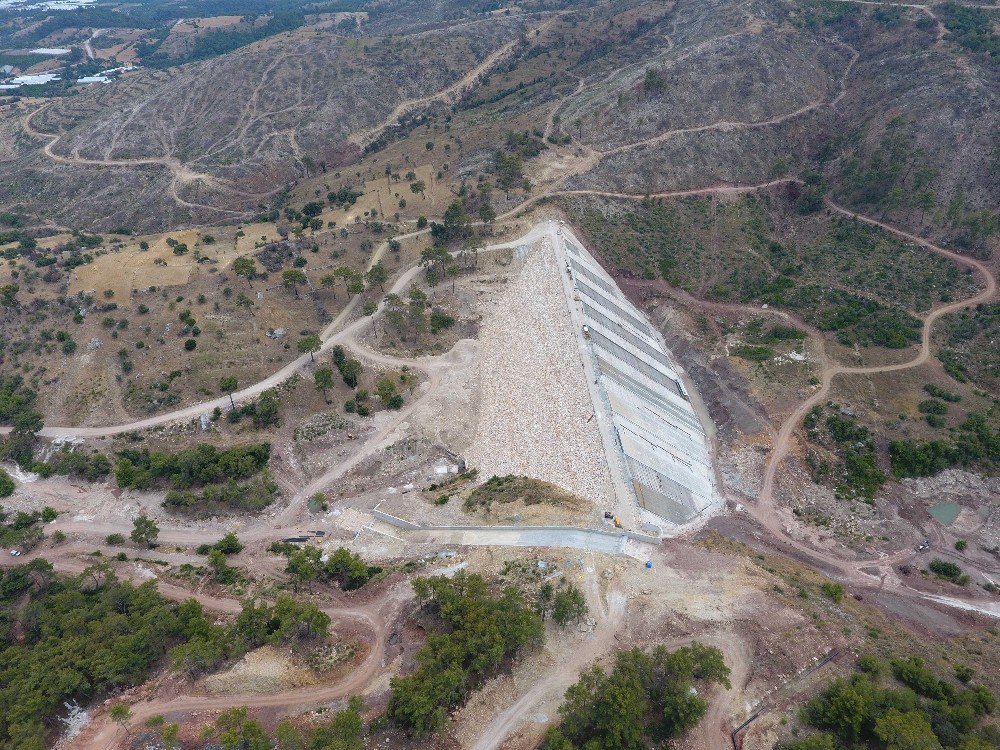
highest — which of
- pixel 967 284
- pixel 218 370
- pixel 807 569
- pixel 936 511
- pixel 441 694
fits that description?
pixel 218 370

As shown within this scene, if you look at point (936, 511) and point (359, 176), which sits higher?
point (359, 176)

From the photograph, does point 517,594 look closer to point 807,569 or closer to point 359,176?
point 807,569

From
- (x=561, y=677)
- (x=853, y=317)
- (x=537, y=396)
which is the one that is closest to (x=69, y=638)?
(x=561, y=677)

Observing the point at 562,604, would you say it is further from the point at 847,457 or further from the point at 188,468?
the point at 847,457

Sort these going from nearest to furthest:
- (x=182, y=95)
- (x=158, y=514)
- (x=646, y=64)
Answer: (x=158, y=514) < (x=646, y=64) < (x=182, y=95)

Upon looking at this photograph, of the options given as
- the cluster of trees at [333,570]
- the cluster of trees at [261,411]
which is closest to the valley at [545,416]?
the cluster of trees at [333,570]

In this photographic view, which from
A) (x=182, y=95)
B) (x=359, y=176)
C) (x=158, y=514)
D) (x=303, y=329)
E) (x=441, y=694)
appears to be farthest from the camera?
(x=182, y=95)

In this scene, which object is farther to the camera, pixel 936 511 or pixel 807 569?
pixel 936 511

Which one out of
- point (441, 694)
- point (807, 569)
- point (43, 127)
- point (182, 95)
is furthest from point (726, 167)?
point (43, 127)
